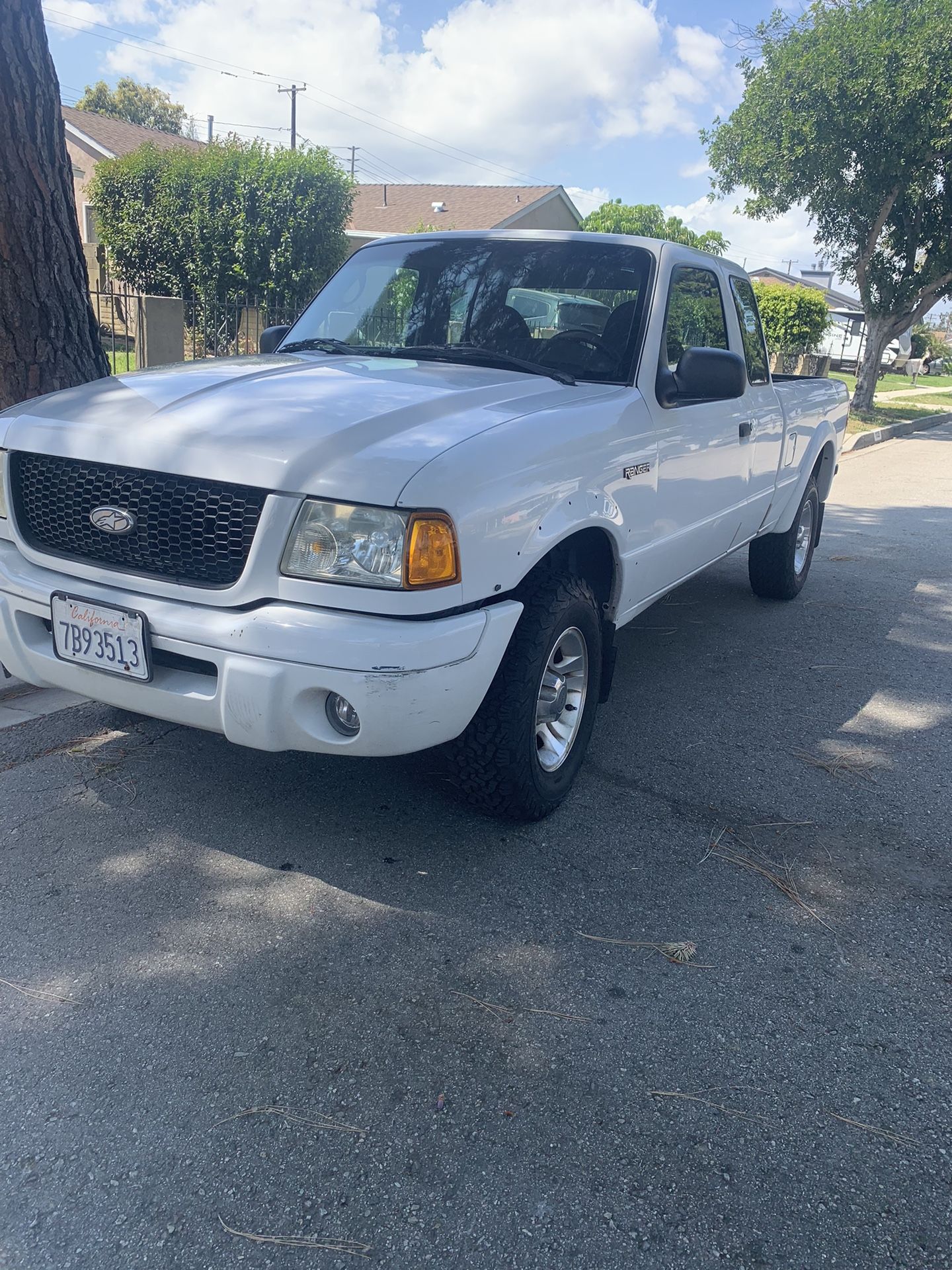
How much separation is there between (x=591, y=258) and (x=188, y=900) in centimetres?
287

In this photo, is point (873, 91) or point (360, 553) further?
point (873, 91)

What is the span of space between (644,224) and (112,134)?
20657 millimetres

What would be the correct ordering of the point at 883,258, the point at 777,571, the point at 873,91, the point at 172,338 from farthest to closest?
the point at 883,258, the point at 873,91, the point at 172,338, the point at 777,571

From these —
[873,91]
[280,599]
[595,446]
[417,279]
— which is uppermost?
[873,91]

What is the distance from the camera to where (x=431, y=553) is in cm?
262

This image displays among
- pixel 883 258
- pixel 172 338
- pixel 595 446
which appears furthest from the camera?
pixel 883 258

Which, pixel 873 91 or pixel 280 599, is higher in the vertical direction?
pixel 873 91

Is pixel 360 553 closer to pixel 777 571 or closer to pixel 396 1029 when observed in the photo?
pixel 396 1029

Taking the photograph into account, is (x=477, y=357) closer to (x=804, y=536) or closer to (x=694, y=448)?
(x=694, y=448)

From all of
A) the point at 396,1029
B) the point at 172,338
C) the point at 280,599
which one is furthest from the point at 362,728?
the point at 172,338

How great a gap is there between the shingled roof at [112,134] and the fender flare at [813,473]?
91.3ft

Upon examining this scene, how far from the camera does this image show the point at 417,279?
431 cm

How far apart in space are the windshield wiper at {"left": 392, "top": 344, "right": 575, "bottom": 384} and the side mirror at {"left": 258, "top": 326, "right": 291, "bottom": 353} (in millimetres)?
810

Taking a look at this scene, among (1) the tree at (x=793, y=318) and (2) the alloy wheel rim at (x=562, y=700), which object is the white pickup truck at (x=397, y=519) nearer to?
(2) the alloy wheel rim at (x=562, y=700)
